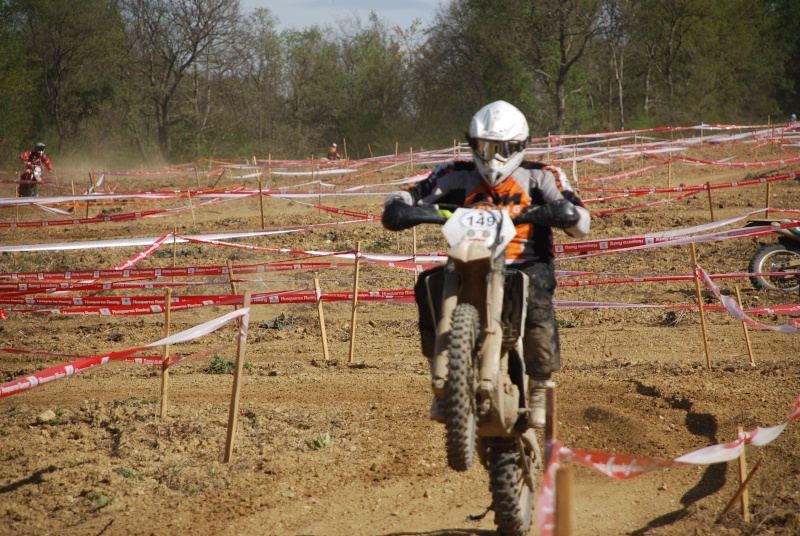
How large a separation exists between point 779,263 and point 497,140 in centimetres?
812

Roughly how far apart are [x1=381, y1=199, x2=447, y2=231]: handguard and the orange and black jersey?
0.22 meters

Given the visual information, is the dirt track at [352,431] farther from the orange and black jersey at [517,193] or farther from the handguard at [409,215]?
the handguard at [409,215]

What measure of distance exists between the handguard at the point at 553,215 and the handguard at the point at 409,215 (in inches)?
Result: 16.8

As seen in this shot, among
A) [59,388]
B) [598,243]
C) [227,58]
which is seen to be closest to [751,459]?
[598,243]

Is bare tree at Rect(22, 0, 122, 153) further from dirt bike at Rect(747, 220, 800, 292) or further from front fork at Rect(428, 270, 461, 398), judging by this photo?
front fork at Rect(428, 270, 461, 398)

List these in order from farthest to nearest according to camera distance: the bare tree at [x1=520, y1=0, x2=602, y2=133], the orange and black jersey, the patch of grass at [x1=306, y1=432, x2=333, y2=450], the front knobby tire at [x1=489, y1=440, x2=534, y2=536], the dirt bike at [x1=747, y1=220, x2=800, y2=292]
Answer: the bare tree at [x1=520, y1=0, x2=602, y2=133] < the dirt bike at [x1=747, y1=220, x2=800, y2=292] < the patch of grass at [x1=306, y1=432, x2=333, y2=450] < the orange and black jersey < the front knobby tire at [x1=489, y1=440, x2=534, y2=536]

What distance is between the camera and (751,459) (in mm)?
5484

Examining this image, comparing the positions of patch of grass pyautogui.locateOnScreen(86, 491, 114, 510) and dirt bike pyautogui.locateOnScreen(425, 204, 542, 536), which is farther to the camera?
patch of grass pyautogui.locateOnScreen(86, 491, 114, 510)

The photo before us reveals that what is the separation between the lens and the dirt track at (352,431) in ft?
16.2

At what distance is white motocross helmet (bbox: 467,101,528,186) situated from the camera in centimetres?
421

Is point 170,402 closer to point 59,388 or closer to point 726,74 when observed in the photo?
point 59,388

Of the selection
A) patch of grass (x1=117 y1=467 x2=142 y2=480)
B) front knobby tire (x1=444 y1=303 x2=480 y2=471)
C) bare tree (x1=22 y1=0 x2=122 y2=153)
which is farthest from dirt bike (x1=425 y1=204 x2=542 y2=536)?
bare tree (x1=22 y1=0 x2=122 y2=153)

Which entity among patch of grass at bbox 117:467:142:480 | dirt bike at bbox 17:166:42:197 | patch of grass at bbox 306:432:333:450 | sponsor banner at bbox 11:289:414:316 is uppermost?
dirt bike at bbox 17:166:42:197

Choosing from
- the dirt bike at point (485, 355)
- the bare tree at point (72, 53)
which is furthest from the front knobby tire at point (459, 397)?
the bare tree at point (72, 53)
